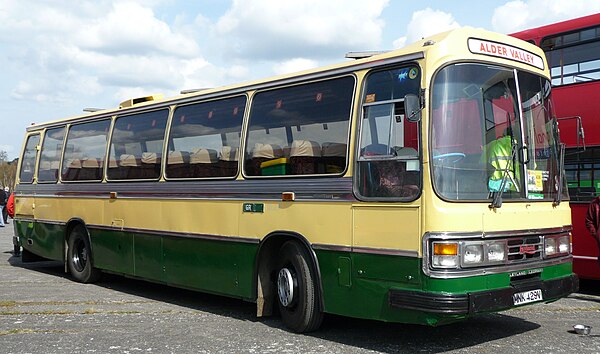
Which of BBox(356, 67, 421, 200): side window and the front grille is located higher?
BBox(356, 67, 421, 200): side window

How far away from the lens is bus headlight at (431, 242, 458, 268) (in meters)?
6.61

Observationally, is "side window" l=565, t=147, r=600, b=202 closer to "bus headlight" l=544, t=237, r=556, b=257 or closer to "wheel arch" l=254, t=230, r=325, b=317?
"bus headlight" l=544, t=237, r=556, b=257

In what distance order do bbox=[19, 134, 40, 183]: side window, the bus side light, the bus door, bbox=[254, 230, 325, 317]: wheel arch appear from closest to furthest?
the bus side light, bbox=[254, 230, 325, 317]: wheel arch, the bus door, bbox=[19, 134, 40, 183]: side window

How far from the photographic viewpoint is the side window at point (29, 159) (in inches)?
565

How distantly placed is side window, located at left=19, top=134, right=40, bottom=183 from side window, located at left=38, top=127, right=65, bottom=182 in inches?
14.9

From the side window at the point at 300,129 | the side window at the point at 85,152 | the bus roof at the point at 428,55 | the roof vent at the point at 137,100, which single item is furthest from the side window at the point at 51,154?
the side window at the point at 300,129

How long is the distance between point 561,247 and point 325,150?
2.72 metres

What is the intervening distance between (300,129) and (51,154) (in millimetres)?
7181

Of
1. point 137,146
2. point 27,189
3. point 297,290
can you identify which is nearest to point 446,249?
point 297,290

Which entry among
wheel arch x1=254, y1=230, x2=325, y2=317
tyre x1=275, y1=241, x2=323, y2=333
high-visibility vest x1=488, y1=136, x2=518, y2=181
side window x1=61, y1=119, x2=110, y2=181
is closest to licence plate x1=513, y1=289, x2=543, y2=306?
high-visibility vest x1=488, y1=136, x2=518, y2=181

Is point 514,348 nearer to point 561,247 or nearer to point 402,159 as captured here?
point 561,247

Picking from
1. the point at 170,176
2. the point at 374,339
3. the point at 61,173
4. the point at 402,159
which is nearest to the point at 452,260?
the point at 402,159

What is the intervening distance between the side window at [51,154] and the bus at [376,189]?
146 inches

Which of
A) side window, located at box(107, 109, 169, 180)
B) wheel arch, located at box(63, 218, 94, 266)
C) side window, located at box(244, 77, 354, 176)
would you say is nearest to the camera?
side window, located at box(244, 77, 354, 176)
